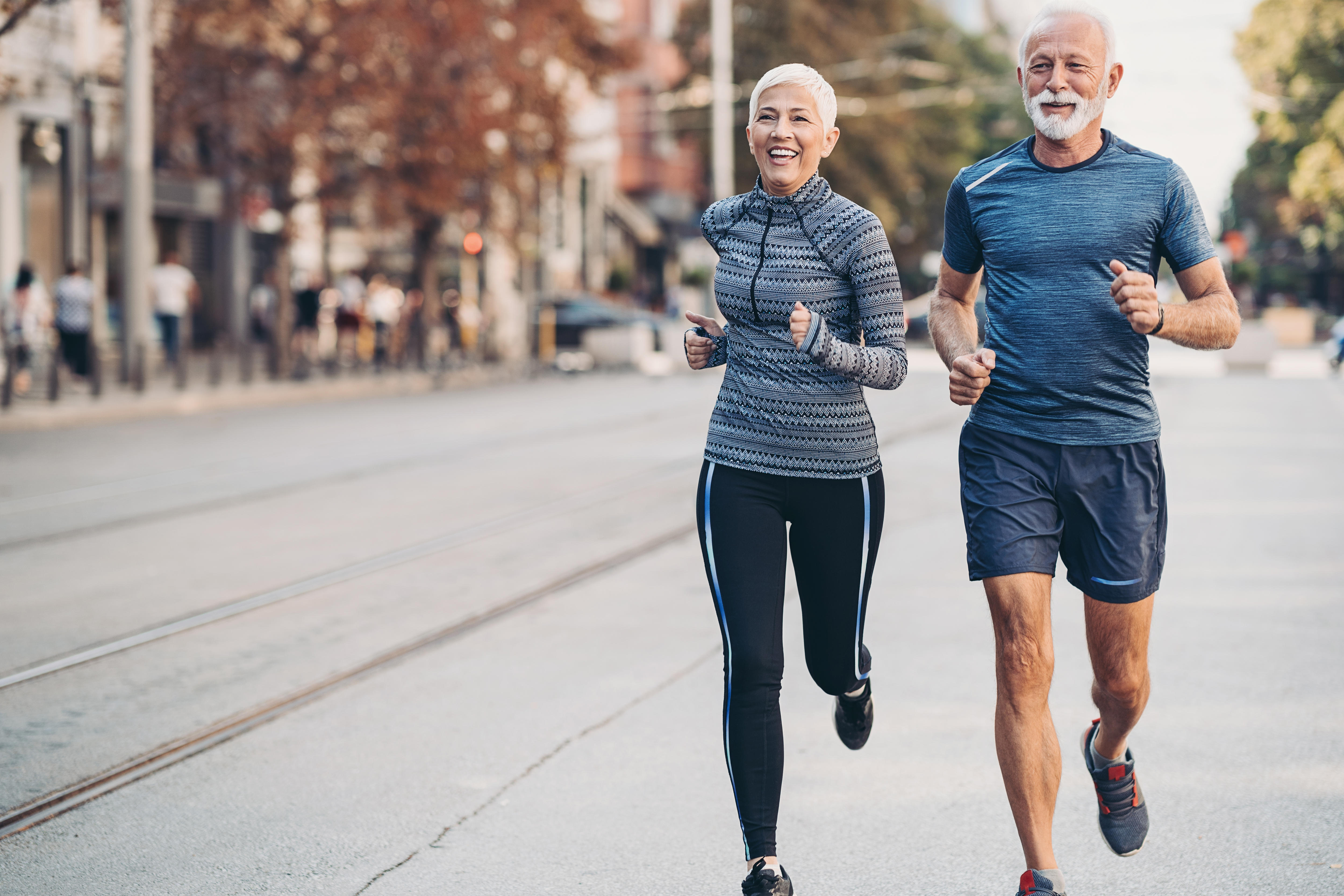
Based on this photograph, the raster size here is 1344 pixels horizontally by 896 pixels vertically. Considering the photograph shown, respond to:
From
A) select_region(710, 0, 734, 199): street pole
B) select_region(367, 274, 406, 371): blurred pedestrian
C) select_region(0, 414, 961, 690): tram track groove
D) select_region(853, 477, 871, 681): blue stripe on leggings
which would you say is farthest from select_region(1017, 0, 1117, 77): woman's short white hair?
select_region(710, 0, 734, 199): street pole

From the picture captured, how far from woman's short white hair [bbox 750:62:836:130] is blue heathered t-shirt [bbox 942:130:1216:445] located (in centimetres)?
40

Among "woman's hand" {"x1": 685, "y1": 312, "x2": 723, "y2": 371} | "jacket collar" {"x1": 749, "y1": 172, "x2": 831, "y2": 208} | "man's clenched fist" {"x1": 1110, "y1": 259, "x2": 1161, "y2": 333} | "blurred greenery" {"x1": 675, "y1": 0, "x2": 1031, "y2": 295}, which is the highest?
"blurred greenery" {"x1": 675, "y1": 0, "x2": 1031, "y2": 295}

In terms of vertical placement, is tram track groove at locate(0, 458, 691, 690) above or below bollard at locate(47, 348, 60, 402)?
below

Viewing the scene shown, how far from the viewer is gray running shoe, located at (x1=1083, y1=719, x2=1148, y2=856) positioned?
3982 mm

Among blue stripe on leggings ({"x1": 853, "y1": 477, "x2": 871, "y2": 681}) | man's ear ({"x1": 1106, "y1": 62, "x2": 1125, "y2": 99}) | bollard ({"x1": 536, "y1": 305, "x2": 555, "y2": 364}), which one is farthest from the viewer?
bollard ({"x1": 536, "y1": 305, "x2": 555, "y2": 364})

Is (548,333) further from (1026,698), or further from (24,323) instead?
(1026,698)

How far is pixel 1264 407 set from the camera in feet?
67.6

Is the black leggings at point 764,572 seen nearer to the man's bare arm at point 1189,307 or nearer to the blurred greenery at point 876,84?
the man's bare arm at point 1189,307

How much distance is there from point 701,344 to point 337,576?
14.8ft

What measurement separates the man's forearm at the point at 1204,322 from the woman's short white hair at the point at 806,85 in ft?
2.90

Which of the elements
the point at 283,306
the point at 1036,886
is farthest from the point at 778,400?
the point at 283,306

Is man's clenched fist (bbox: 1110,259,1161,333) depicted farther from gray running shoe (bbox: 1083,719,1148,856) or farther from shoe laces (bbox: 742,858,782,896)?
shoe laces (bbox: 742,858,782,896)

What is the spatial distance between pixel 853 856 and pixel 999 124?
66.5 m

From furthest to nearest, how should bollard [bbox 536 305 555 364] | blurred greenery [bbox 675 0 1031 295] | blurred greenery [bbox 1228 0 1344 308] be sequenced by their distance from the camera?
blurred greenery [bbox 675 0 1031 295]
blurred greenery [bbox 1228 0 1344 308]
bollard [bbox 536 305 555 364]
